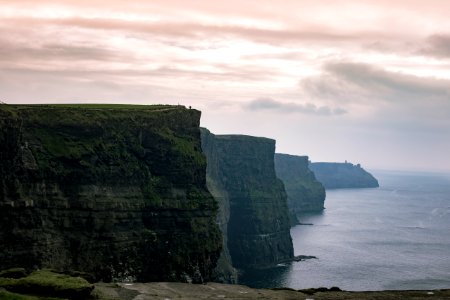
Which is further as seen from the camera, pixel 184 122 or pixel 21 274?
pixel 184 122

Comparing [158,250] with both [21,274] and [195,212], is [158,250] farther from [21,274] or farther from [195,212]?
[21,274]

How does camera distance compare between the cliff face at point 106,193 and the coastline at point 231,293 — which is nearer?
the coastline at point 231,293

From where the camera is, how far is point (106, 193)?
365 feet

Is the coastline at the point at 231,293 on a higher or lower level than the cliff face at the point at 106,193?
lower

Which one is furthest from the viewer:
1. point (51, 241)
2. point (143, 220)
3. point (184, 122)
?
point (184, 122)

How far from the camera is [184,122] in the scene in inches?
5148

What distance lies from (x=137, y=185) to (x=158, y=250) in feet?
44.4

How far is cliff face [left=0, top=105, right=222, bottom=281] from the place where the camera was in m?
96.4

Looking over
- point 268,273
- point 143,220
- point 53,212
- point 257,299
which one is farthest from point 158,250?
point 268,273

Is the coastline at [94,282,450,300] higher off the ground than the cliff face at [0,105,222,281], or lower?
lower

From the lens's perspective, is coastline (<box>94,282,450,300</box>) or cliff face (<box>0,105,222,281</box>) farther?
cliff face (<box>0,105,222,281</box>)

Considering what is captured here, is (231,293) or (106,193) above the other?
(106,193)

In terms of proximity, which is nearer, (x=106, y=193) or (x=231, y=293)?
(x=231, y=293)

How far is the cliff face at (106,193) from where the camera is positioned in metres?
96.4
